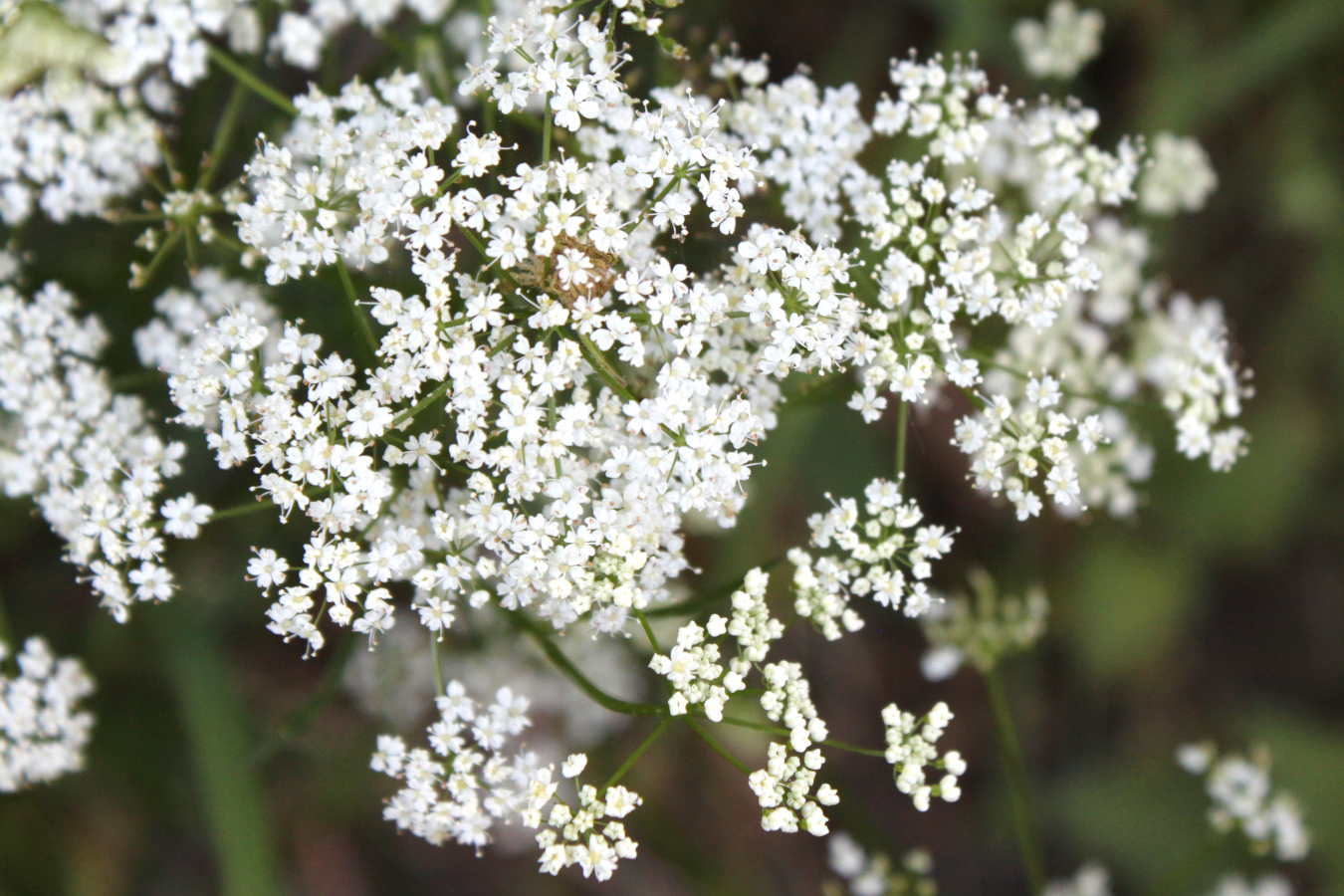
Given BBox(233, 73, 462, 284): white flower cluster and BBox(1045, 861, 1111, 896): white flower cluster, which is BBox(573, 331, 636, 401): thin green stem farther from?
BBox(1045, 861, 1111, 896): white flower cluster

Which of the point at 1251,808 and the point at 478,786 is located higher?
the point at 1251,808

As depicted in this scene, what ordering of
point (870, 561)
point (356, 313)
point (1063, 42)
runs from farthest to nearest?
point (1063, 42)
point (870, 561)
point (356, 313)

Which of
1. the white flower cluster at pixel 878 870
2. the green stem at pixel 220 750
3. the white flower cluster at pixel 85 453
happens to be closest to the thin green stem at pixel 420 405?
the white flower cluster at pixel 85 453

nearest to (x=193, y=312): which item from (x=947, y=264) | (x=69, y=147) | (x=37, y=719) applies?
(x=69, y=147)

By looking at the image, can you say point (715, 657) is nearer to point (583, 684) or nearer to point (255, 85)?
point (583, 684)

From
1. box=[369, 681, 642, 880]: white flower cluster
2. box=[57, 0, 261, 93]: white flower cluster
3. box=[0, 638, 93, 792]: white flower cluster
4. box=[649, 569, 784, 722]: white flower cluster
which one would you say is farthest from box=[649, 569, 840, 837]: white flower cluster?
box=[57, 0, 261, 93]: white flower cluster

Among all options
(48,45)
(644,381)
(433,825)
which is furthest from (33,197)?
(433,825)

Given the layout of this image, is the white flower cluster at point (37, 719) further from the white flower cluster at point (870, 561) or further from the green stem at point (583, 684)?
the white flower cluster at point (870, 561)
